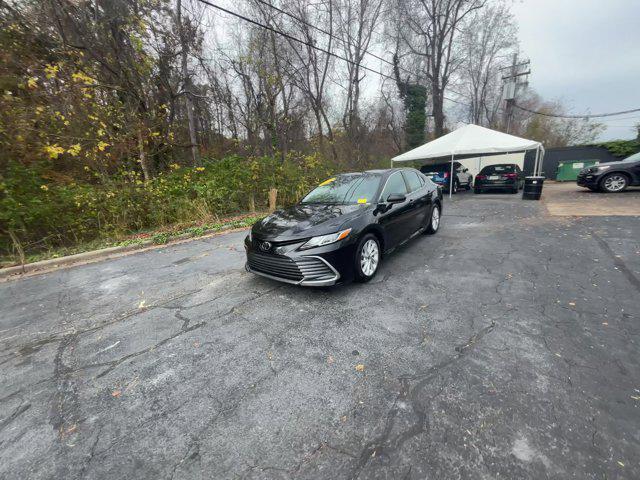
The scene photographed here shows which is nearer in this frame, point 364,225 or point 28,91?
point 364,225

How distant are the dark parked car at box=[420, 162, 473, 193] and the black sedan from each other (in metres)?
9.90

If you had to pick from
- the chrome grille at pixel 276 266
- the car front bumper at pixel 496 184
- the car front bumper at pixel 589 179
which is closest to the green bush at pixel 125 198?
the chrome grille at pixel 276 266

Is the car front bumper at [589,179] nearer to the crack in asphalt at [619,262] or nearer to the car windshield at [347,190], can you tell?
the crack in asphalt at [619,262]

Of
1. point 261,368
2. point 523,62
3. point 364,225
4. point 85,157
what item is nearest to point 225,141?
point 85,157

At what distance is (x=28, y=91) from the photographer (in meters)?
6.18

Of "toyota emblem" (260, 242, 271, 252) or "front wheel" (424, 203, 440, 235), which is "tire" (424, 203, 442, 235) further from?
"toyota emblem" (260, 242, 271, 252)

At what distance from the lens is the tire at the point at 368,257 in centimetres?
344

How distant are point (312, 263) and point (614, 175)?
13020 mm

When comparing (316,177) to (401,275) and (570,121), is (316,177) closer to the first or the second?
(401,275)

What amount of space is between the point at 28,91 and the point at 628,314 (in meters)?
10.9

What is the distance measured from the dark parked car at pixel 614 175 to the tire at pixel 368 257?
38.6ft

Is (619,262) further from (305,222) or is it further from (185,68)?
(185,68)

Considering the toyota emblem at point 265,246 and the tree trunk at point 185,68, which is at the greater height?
the tree trunk at point 185,68

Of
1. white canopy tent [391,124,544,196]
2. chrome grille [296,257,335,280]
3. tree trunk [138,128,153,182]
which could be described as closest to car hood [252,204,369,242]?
chrome grille [296,257,335,280]
